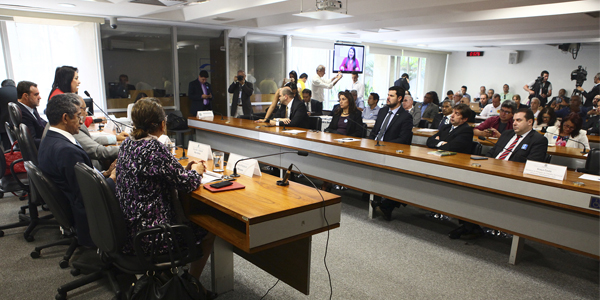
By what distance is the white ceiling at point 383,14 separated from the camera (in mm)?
5156

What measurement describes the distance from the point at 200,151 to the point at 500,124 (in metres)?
4.34

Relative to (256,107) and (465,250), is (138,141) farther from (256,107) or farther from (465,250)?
(256,107)

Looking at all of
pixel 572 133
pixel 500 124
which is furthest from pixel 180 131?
pixel 572 133

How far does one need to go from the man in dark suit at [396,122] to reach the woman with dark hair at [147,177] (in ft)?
8.96

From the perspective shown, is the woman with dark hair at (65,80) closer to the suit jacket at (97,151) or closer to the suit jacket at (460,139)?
the suit jacket at (97,151)

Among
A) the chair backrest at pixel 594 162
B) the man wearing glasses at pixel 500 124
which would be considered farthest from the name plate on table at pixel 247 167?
the man wearing glasses at pixel 500 124

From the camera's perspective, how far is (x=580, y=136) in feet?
14.3

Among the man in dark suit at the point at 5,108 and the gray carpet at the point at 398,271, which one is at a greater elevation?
the man in dark suit at the point at 5,108

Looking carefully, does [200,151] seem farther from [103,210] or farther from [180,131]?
[180,131]

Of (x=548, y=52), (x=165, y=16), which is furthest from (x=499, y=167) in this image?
(x=548, y=52)

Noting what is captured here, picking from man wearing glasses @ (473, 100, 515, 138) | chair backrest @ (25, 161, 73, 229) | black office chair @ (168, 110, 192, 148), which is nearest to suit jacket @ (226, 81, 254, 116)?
black office chair @ (168, 110, 192, 148)

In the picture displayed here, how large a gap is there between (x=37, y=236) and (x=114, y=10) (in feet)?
12.5

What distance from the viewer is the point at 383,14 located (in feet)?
19.9

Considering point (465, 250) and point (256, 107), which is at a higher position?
point (256, 107)
